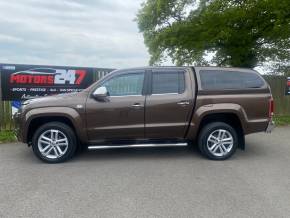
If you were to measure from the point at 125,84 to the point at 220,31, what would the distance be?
34.6ft

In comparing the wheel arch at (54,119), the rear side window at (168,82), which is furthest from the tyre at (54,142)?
the rear side window at (168,82)

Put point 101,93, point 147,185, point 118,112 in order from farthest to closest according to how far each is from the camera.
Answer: point 118,112 → point 101,93 → point 147,185

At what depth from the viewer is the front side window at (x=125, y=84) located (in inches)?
245

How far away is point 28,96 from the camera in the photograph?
9.12 m

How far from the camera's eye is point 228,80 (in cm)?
654

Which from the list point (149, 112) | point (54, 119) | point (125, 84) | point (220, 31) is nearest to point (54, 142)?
point (54, 119)

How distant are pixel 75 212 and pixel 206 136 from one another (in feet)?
10.5

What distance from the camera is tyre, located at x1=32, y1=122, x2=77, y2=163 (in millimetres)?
6129

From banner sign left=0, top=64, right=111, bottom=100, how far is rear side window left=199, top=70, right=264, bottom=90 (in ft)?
14.2

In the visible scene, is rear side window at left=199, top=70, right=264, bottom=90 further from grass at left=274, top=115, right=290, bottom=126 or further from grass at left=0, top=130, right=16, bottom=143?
grass at left=0, top=130, right=16, bottom=143

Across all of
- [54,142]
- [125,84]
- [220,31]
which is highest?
[220,31]

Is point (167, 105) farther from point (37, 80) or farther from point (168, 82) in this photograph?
point (37, 80)

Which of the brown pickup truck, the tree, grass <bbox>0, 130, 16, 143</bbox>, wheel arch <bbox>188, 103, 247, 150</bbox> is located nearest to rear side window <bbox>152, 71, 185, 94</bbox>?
the brown pickup truck

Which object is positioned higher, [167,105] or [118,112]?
[167,105]
